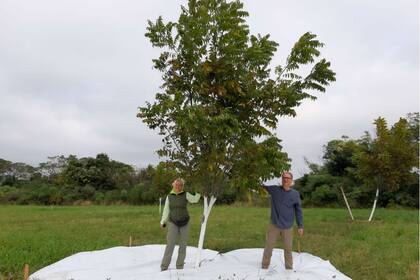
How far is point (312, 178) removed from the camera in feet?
108

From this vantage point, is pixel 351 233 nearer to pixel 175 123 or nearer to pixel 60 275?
pixel 175 123

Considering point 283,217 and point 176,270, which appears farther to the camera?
point 283,217

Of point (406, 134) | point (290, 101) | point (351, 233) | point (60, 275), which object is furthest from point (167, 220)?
point (406, 134)

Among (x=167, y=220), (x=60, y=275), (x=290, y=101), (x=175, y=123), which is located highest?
(x=290, y=101)

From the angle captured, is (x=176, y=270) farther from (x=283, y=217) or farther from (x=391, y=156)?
(x=391, y=156)

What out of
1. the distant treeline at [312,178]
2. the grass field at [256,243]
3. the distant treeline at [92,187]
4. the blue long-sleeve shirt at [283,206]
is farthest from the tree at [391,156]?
the distant treeline at [92,187]

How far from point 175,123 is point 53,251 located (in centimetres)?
427

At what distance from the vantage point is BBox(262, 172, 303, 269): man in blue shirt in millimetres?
8219

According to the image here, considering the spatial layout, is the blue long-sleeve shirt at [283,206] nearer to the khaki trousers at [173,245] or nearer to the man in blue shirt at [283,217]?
the man in blue shirt at [283,217]

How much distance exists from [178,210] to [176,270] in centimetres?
104

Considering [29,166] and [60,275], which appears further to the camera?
[29,166]

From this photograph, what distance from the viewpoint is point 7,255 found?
30.5 ft

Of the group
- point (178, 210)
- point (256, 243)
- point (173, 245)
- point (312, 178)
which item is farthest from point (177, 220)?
point (312, 178)

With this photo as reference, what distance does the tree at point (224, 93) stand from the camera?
26.1 feet
